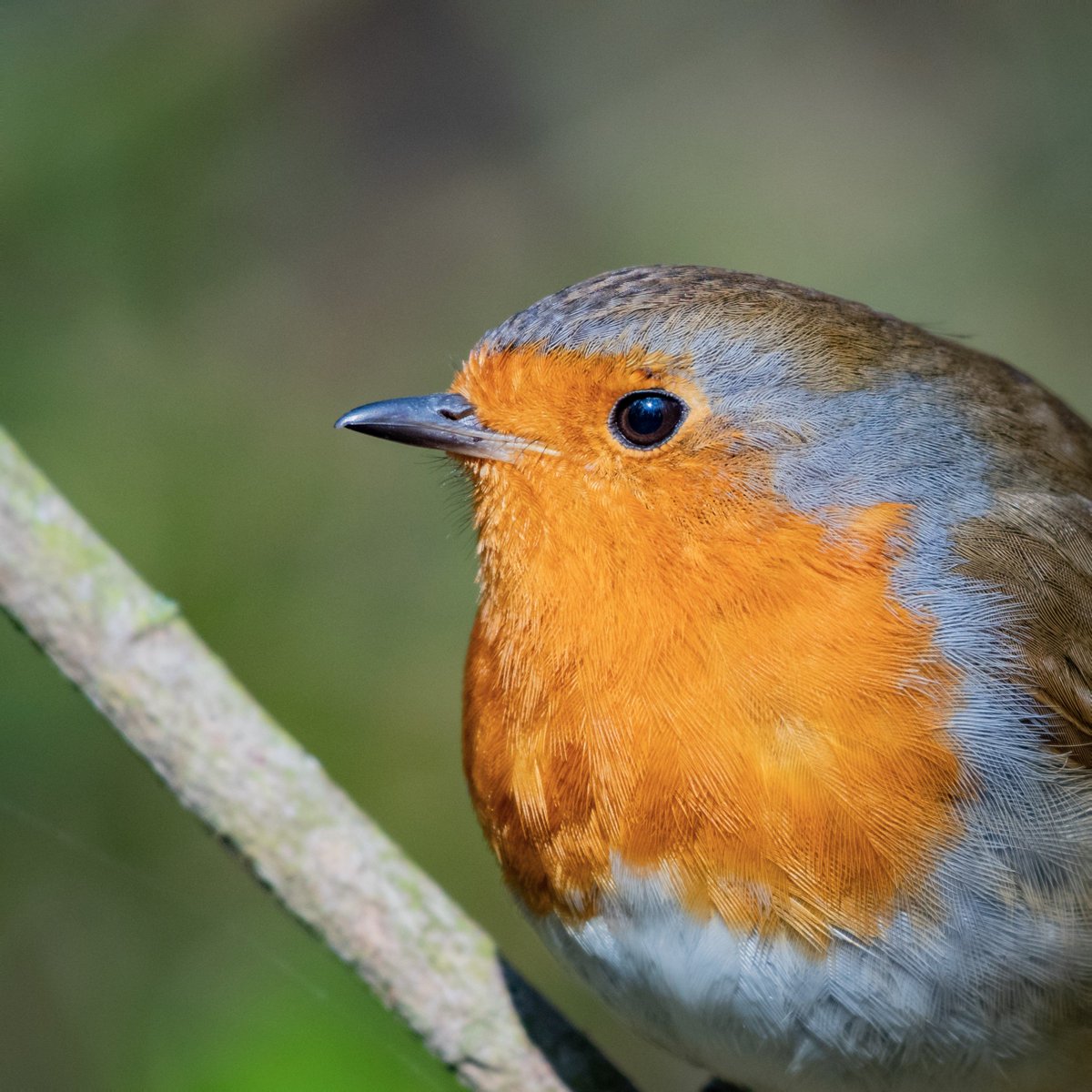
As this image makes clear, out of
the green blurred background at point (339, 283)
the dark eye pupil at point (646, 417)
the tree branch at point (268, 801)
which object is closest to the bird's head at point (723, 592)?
the dark eye pupil at point (646, 417)

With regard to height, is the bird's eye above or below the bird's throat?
above

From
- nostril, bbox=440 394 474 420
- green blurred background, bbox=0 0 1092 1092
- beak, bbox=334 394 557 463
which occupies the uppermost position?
green blurred background, bbox=0 0 1092 1092

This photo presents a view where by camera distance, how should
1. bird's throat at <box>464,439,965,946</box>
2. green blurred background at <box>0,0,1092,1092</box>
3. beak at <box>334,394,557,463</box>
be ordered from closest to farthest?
1. bird's throat at <box>464,439,965,946</box>
2. beak at <box>334,394,557,463</box>
3. green blurred background at <box>0,0,1092,1092</box>

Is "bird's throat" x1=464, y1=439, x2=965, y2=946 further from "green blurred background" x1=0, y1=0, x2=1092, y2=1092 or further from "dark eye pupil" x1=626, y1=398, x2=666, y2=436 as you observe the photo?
"green blurred background" x1=0, y1=0, x2=1092, y2=1092

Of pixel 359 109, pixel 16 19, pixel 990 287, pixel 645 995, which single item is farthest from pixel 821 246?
pixel 645 995

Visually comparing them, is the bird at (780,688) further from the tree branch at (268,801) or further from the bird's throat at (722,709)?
the tree branch at (268,801)

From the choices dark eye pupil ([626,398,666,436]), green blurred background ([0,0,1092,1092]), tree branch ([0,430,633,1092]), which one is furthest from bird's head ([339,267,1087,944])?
green blurred background ([0,0,1092,1092])

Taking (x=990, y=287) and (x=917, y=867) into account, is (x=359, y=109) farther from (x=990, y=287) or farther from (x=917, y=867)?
(x=917, y=867)
